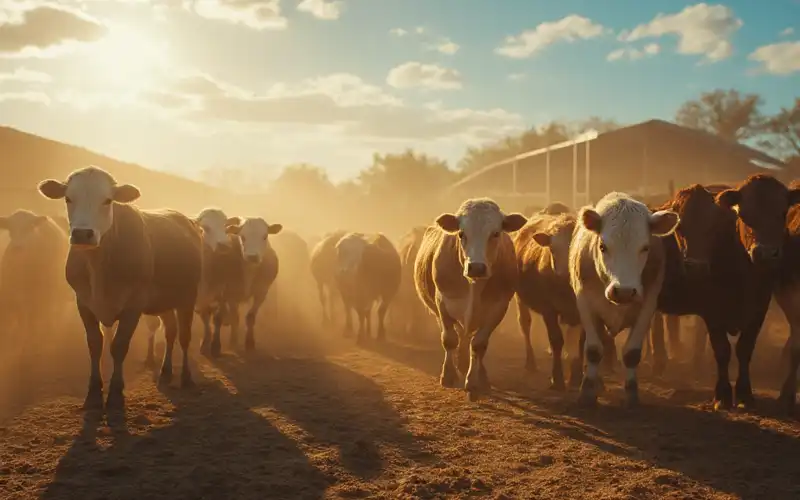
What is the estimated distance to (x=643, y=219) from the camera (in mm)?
6000

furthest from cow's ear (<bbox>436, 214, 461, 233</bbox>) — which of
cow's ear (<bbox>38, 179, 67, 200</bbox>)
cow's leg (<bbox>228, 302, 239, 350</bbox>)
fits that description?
cow's leg (<bbox>228, 302, 239, 350</bbox>)

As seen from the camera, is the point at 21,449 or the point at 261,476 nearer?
the point at 261,476

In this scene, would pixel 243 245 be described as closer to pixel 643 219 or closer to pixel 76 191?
pixel 76 191

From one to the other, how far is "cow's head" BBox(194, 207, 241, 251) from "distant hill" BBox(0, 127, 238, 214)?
10.3 meters

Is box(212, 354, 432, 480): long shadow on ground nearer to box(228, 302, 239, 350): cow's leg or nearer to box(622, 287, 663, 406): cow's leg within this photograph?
box(228, 302, 239, 350): cow's leg

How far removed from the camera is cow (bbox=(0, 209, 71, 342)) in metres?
10.7

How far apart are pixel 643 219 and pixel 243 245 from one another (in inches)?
254

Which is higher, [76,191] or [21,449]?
[76,191]

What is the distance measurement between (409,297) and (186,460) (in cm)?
848

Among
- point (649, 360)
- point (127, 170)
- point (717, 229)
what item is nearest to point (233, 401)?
point (717, 229)

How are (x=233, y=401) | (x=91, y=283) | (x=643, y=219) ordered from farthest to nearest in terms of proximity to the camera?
(x=233, y=401)
(x=91, y=283)
(x=643, y=219)

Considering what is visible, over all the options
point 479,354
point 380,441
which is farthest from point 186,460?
point 479,354

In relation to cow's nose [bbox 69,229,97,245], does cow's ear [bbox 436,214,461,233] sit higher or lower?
higher

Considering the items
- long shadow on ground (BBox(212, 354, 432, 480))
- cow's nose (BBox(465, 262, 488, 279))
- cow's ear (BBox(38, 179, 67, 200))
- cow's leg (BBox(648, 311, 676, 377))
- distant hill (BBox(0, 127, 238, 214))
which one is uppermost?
distant hill (BBox(0, 127, 238, 214))
